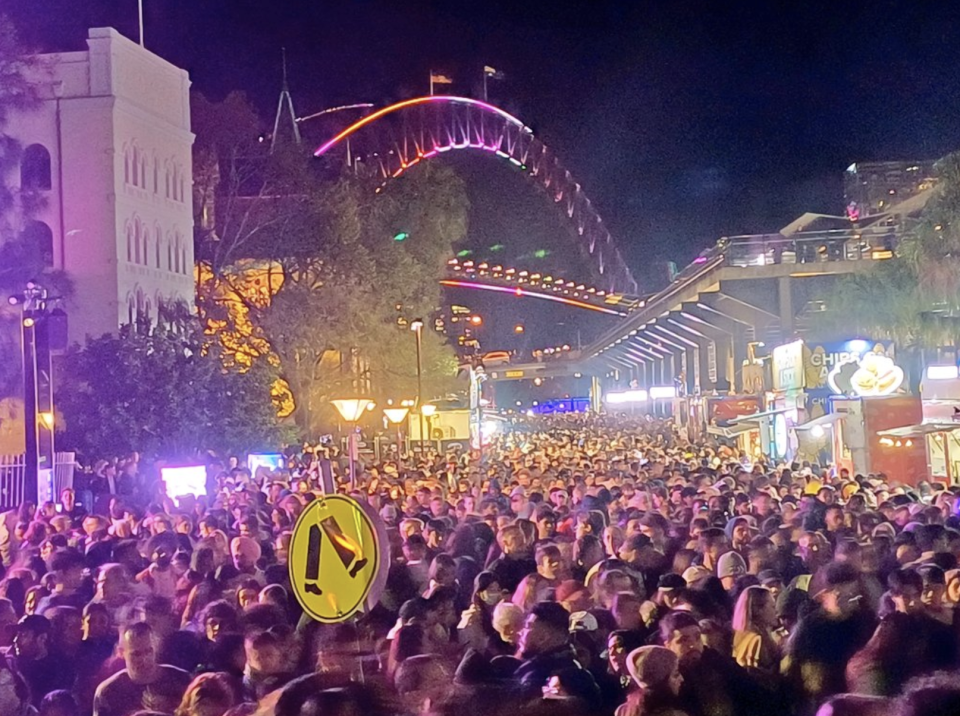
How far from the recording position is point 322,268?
43.8 metres

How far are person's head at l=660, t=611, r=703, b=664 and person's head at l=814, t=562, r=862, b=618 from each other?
2.99 feet

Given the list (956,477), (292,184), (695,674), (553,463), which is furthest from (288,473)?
(695,674)

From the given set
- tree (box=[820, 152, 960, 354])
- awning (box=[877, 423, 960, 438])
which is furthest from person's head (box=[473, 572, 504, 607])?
tree (box=[820, 152, 960, 354])

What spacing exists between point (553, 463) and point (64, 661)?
2003cm

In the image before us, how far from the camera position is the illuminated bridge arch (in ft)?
194

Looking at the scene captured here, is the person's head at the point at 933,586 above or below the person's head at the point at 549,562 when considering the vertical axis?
below

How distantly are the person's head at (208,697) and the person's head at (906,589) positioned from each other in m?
3.99

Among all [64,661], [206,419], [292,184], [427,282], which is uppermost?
[292,184]

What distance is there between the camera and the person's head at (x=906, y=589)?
318 inches

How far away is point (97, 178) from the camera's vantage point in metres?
39.1

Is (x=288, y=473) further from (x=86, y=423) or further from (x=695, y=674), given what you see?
(x=695, y=674)

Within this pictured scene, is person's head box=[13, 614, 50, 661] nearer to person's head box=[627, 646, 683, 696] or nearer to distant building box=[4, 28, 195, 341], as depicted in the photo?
person's head box=[627, 646, 683, 696]

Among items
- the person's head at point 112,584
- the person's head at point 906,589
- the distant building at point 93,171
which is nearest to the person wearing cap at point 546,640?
the person's head at point 906,589

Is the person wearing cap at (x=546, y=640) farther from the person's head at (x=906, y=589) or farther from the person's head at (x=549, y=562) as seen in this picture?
the person's head at (x=549, y=562)
